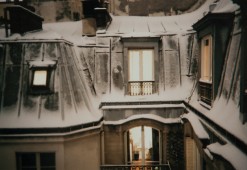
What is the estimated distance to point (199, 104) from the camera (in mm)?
8344

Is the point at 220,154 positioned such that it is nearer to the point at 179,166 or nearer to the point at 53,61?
the point at 179,166

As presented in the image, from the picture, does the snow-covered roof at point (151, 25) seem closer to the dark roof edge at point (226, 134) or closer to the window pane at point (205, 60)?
the window pane at point (205, 60)

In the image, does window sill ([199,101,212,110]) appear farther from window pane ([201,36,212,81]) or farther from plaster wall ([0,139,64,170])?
plaster wall ([0,139,64,170])

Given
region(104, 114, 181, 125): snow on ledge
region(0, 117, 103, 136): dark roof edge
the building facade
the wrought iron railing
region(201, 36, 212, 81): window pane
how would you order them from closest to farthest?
the building facade, the wrought iron railing, region(201, 36, 212, 81): window pane, region(0, 117, 103, 136): dark roof edge, region(104, 114, 181, 125): snow on ledge

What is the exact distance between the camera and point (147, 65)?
10.8 metres

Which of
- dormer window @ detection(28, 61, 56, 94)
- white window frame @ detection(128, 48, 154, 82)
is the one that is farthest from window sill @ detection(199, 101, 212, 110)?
dormer window @ detection(28, 61, 56, 94)

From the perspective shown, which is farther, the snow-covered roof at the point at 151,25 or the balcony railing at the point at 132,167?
the snow-covered roof at the point at 151,25

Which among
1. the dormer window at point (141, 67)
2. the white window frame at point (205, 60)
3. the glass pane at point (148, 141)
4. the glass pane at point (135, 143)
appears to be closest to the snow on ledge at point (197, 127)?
the white window frame at point (205, 60)

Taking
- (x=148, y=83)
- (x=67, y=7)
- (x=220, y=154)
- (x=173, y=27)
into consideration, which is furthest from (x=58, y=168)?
(x=67, y=7)

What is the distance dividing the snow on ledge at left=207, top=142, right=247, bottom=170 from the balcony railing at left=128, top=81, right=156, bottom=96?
523cm

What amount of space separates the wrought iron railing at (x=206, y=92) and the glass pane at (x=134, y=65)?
3096 mm

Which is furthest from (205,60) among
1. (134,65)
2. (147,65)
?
(134,65)

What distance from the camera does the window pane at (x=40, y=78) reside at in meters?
8.98

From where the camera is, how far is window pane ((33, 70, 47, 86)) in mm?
8977
